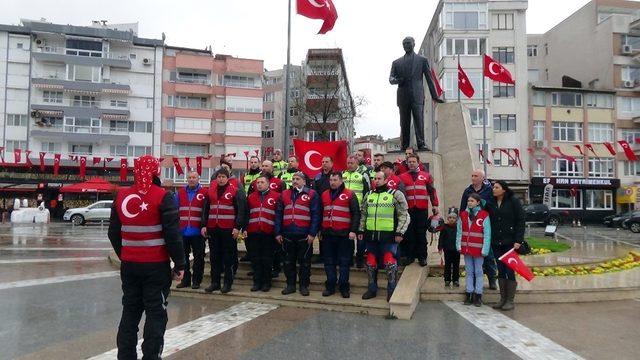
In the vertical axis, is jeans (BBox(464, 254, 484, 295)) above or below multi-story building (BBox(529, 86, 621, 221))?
below

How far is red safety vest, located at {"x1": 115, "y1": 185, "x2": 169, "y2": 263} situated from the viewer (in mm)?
4492

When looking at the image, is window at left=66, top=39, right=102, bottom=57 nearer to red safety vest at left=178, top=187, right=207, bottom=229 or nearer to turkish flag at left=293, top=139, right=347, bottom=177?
turkish flag at left=293, top=139, right=347, bottom=177

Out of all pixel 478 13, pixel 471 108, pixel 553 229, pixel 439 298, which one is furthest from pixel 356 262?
pixel 478 13

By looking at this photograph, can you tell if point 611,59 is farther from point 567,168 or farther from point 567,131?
point 567,168

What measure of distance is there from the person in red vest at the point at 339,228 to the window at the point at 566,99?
145 feet

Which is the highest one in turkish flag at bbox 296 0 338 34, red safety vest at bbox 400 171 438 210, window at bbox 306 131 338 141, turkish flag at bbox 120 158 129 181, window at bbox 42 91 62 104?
window at bbox 42 91 62 104

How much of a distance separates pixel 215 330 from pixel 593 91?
162 feet

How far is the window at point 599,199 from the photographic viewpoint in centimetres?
4407

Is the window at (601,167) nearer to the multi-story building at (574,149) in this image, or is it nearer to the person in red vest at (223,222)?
the multi-story building at (574,149)

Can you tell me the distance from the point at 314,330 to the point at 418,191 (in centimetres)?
334

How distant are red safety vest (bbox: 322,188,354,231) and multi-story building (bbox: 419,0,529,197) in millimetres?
37165

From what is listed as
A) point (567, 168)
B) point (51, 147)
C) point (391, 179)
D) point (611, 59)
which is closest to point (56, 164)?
point (51, 147)

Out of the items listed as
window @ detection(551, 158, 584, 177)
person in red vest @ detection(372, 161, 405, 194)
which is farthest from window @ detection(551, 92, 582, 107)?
person in red vest @ detection(372, 161, 405, 194)

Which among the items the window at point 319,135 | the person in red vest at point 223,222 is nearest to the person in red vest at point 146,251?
the person in red vest at point 223,222
